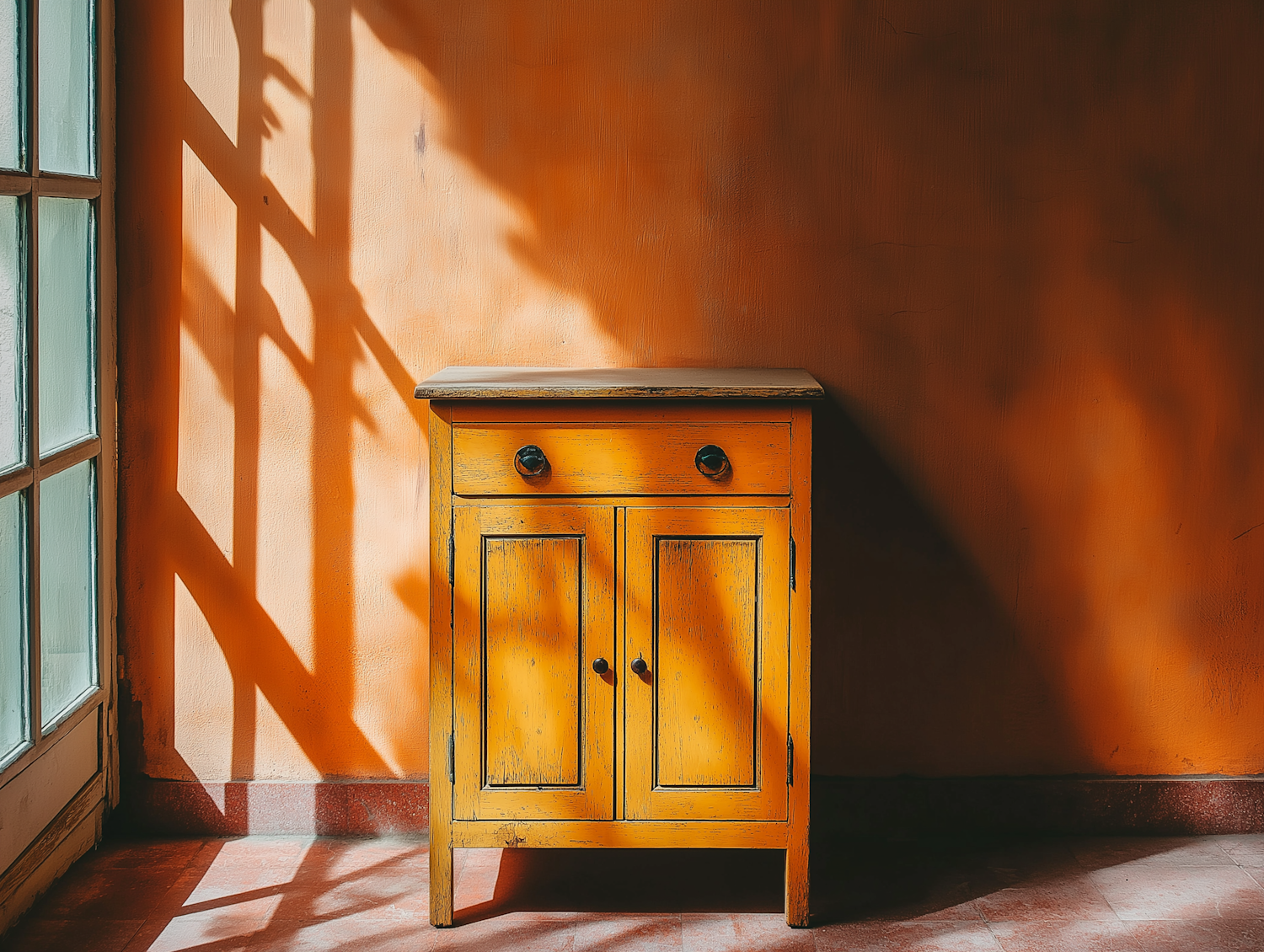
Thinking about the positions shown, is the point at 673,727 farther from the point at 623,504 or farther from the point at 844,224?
the point at 844,224

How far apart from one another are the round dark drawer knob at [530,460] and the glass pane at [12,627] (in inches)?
40.5

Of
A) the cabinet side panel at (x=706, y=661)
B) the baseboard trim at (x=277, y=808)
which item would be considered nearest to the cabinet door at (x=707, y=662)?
the cabinet side panel at (x=706, y=661)

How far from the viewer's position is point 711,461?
7.68 ft

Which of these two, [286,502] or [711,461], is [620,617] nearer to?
[711,461]

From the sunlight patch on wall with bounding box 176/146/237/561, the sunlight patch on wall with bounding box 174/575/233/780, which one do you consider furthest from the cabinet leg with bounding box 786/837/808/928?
the sunlight patch on wall with bounding box 176/146/237/561

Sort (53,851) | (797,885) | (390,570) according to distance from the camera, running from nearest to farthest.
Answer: (797,885) < (53,851) < (390,570)

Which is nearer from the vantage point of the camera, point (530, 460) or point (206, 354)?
point (530, 460)

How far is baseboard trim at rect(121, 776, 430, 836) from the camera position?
289 centimetres

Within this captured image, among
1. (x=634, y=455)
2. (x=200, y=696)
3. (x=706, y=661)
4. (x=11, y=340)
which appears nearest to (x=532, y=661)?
(x=706, y=661)

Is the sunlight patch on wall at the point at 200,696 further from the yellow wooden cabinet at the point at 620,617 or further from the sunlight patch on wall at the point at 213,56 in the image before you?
the sunlight patch on wall at the point at 213,56

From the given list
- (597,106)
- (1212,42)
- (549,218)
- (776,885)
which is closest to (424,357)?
(549,218)

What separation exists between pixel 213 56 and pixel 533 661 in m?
1.61

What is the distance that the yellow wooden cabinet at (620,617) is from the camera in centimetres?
235

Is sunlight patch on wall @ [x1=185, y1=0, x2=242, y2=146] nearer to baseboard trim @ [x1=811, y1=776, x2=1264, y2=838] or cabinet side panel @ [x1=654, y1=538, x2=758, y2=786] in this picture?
cabinet side panel @ [x1=654, y1=538, x2=758, y2=786]
